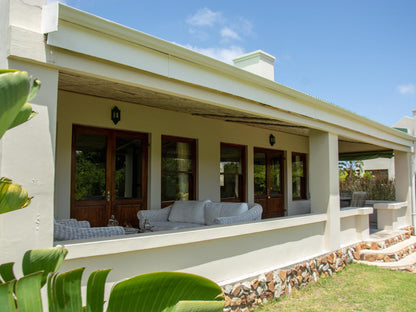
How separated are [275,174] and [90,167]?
567 centimetres

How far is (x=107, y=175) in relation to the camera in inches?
247

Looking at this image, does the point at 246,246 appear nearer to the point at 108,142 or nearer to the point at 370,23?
the point at 108,142

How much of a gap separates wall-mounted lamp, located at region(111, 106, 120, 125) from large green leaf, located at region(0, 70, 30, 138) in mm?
5401

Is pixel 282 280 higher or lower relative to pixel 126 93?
lower

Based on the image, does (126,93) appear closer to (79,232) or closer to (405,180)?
(79,232)

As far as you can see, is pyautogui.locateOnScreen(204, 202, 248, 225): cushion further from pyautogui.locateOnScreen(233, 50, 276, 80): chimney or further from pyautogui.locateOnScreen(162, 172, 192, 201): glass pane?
pyautogui.locateOnScreen(233, 50, 276, 80): chimney

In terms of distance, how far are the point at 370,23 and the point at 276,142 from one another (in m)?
6.14

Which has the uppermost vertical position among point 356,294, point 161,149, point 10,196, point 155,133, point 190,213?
point 155,133

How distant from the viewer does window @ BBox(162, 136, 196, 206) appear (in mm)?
7234

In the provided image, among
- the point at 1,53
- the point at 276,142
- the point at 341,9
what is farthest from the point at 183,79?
the point at 341,9

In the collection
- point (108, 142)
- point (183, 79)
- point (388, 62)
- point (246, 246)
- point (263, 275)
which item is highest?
point (388, 62)

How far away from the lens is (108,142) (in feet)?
20.6

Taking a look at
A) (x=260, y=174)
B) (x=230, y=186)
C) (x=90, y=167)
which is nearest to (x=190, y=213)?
(x=90, y=167)

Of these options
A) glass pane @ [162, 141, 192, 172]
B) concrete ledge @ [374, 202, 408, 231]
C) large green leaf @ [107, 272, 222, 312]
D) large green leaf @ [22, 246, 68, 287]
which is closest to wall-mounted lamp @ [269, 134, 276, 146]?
glass pane @ [162, 141, 192, 172]
